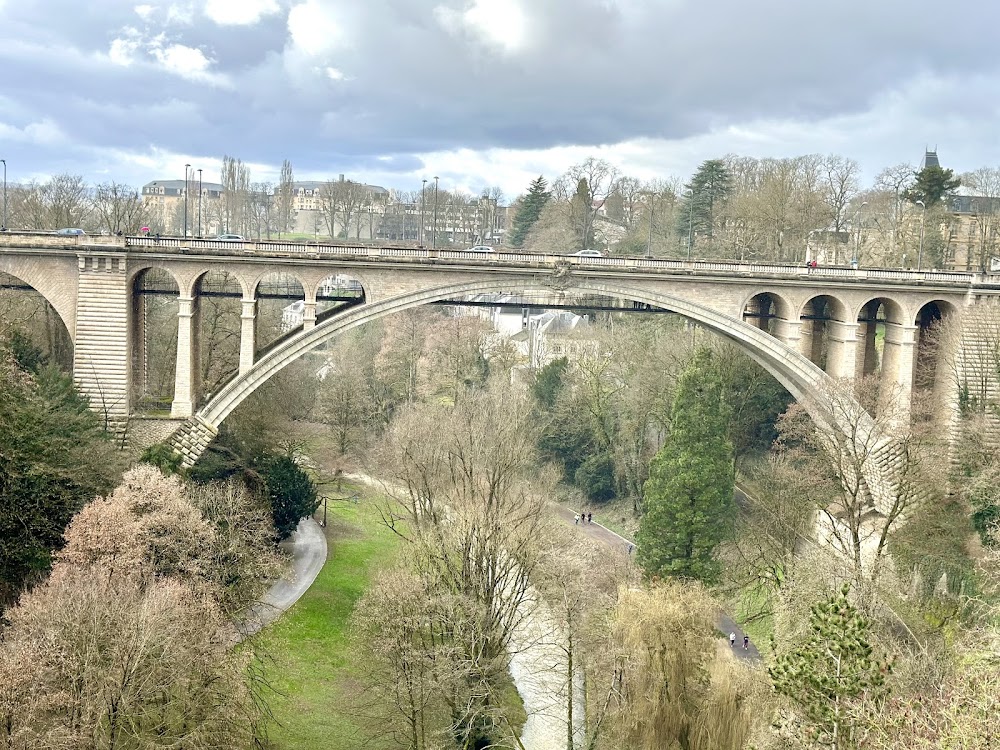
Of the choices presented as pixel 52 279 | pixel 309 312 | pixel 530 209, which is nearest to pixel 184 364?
pixel 309 312

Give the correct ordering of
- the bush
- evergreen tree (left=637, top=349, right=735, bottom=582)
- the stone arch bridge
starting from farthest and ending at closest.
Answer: the bush, the stone arch bridge, evergreen tree (left=637, top=349, right=735, bottom=582)

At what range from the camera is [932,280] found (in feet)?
110

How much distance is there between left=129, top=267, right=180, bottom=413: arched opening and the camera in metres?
31.3

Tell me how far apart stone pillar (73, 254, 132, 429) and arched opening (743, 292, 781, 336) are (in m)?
21.2

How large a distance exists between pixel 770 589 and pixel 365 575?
13.6m

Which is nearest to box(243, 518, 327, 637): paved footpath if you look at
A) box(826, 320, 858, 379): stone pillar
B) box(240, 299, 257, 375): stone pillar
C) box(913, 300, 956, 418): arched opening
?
box(240, 299, 257, 375): stone pillar

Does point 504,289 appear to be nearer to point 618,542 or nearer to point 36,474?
point 618,542

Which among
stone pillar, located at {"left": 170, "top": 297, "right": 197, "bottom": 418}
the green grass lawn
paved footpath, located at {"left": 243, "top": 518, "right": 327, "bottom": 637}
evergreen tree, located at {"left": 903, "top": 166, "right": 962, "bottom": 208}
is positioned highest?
evergreen tree, located at {"left": 903, "top": 166, "right": 962, "bottom": 208}

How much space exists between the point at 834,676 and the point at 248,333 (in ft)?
74.6

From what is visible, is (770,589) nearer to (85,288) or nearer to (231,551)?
(231,551)

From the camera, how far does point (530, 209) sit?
238 feet

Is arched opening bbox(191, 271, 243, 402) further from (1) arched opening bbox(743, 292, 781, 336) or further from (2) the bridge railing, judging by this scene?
(1) arched opening bbox(743, 292, 781, 336)

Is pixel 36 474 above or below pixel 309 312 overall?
below

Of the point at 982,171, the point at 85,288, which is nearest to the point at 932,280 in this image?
the point at 85,288
